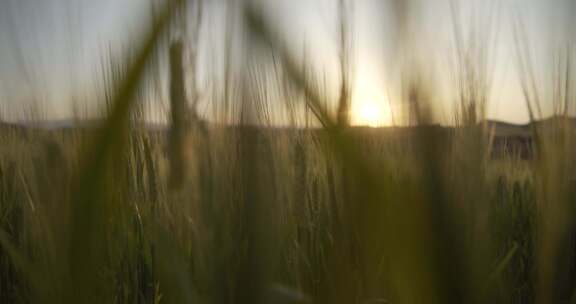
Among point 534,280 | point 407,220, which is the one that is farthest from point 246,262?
point 534,280

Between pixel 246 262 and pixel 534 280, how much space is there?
0.27 metres

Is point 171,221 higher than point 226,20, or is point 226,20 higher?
point 226,20

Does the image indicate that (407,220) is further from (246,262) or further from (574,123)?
(574,123)

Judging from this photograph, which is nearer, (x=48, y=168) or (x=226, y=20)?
(x=226, y=20)

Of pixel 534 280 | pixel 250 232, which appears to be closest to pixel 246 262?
pixel 250 232

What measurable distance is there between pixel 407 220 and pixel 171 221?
0.22 metres

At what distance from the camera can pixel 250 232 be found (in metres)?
0.43

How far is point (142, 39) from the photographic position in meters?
0.35

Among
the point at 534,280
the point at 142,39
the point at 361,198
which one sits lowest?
the point at 534,280

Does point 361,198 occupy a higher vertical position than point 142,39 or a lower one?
lower

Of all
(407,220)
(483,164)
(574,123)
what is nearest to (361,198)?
(407,220)

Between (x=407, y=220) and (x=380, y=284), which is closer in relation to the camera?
(x=407, y=220)

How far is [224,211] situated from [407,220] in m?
0.14

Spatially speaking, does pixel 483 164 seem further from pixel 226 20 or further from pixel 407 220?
pixel 226 20
